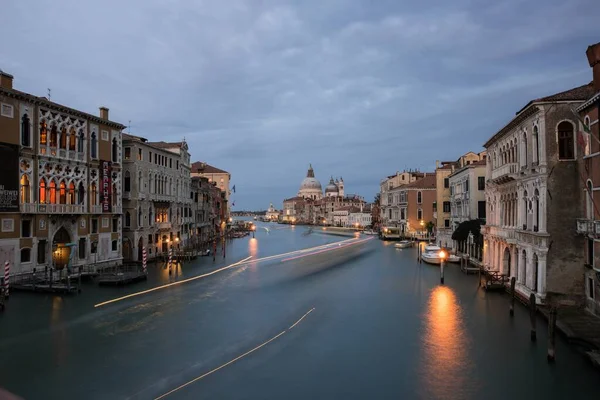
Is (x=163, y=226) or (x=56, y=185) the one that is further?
(x=163, y=226)

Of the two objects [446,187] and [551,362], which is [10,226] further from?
[446,187]

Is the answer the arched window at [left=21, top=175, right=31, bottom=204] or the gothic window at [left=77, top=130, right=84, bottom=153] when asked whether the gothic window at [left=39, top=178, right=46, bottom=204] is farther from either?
the gothic window at [left=77, top=130, right=84, bottom=153]

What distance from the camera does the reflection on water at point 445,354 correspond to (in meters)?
12.1

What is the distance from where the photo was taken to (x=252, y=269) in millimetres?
36125

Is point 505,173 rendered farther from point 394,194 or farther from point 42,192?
point 394,194

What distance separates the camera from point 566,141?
18203mm

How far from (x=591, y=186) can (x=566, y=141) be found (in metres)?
2.22

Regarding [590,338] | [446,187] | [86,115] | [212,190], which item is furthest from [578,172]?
[212,190]

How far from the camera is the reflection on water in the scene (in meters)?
12.1

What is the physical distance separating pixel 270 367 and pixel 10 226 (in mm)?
17570

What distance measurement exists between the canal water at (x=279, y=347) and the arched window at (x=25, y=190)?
5.14 m

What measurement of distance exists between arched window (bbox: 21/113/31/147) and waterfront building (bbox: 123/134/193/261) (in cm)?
1021

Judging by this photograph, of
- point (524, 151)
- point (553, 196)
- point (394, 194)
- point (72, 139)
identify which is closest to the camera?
point (553, 196)

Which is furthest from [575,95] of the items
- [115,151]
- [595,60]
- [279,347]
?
[115,151]
